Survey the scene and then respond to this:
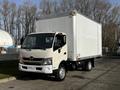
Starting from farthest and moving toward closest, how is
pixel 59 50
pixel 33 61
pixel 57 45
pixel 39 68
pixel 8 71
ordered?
1. pixel 8 71
2. pixel 59 50
3. pixel 57 45
4. pixel 33 61
5. pixel 39 68

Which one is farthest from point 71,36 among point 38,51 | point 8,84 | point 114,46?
point 114,46

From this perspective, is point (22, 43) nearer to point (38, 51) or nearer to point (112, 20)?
point (38, 51)

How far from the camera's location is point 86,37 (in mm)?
16562

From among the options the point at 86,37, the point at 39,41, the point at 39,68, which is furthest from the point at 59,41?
the point at 86,37

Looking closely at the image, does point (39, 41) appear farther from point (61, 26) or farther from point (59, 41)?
point (61, 26)

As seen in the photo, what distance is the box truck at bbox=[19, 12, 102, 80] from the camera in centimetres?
1254

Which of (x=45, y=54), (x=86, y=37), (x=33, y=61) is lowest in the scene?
(x=33, y=61)

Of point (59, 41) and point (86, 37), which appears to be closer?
point (59, 41)

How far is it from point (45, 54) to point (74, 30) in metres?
2.76

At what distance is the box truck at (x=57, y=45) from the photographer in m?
12.5

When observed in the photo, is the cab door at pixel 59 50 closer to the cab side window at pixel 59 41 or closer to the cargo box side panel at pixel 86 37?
the cab side window at pixel 59 41

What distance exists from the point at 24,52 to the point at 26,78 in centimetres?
209

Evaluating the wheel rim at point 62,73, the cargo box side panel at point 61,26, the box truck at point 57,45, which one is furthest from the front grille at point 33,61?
the cargo box side panel at point 61,26

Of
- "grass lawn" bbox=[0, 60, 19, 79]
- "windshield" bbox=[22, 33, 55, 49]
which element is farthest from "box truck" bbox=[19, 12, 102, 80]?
"grass lawn" bbox=[0, 60, 19, 79]
